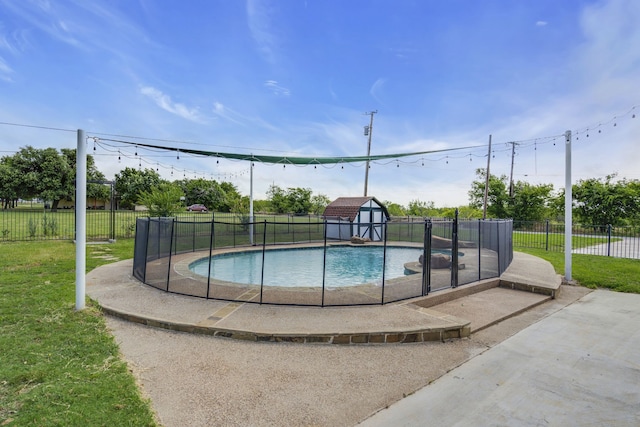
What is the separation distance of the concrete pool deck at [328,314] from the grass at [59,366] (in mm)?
649

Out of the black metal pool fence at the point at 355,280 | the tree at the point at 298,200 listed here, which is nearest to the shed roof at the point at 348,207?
the black metal pool fence at the point at 355,280

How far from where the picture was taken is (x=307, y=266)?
465 inches

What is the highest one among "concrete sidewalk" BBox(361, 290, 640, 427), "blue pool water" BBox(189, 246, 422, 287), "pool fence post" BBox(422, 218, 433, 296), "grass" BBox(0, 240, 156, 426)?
"pool fence post" BBox(422, 218, 433, 296)

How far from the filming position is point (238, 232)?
14.7 m

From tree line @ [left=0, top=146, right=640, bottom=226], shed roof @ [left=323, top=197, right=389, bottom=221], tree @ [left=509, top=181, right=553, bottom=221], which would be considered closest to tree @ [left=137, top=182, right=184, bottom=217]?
tree line @ [left=0, top=146, right=640, bottom=226]

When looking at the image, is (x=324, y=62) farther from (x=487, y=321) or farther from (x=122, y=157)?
(x=487, y=321)

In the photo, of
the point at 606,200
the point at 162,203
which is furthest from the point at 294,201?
→ the point at 606,200

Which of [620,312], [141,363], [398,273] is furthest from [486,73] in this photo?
[141,363]

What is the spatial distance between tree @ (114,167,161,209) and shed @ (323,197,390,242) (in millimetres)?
36630

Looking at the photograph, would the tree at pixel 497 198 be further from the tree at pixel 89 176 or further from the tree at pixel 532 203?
the tree at pixel 89 176

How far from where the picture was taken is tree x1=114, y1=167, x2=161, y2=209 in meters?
47.4

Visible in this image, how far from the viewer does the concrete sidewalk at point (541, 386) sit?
2.69 metres

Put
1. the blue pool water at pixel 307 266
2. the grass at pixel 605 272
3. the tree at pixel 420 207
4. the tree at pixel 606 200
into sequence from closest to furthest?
the grass at pixel 605 272
the blue pool water at pixel 307 266
the tree at pixel 606 200
the tree at pixel 420 207

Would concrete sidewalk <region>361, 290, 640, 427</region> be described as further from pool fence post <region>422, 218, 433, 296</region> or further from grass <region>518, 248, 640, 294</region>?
grass <region>518, 248, 640, 294</region>
